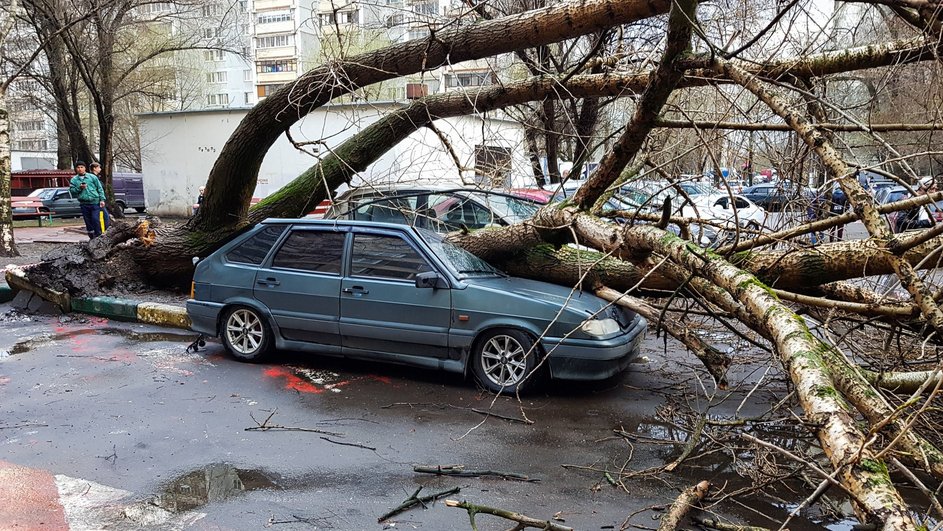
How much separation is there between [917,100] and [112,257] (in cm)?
1011

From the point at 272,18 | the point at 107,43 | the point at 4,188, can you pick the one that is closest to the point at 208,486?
the point at 4,188

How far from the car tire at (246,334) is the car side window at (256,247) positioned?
51 centimetres

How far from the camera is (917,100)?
7230 millimetres

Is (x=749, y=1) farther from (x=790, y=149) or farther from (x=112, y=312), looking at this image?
(x=112, y=312)

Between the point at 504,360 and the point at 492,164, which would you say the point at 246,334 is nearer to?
the point at 504,360

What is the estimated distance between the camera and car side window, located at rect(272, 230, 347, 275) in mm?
7039

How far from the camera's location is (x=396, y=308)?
6.60 metres

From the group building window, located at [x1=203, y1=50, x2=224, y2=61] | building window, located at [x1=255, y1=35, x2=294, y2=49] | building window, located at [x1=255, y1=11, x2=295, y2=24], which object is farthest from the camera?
building window, located at [x1=255, y1=35, x2=294, y2=49]

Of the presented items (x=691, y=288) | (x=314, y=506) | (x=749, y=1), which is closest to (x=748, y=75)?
(x=691, y=288)

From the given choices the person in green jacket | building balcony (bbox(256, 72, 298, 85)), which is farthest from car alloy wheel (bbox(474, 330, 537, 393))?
building balcony (bbox(256, 72, 298, 85))

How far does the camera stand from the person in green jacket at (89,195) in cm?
1508

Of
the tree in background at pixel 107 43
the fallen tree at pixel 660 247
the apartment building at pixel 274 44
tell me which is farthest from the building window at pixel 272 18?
the fallen tree at pixel 660 247

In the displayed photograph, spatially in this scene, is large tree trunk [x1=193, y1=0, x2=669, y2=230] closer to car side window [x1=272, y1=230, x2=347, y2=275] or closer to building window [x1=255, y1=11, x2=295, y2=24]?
car side window [x1=272, y1=230, x2=347, y2=275]

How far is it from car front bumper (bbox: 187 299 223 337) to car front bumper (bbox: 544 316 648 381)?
11.7 ft
